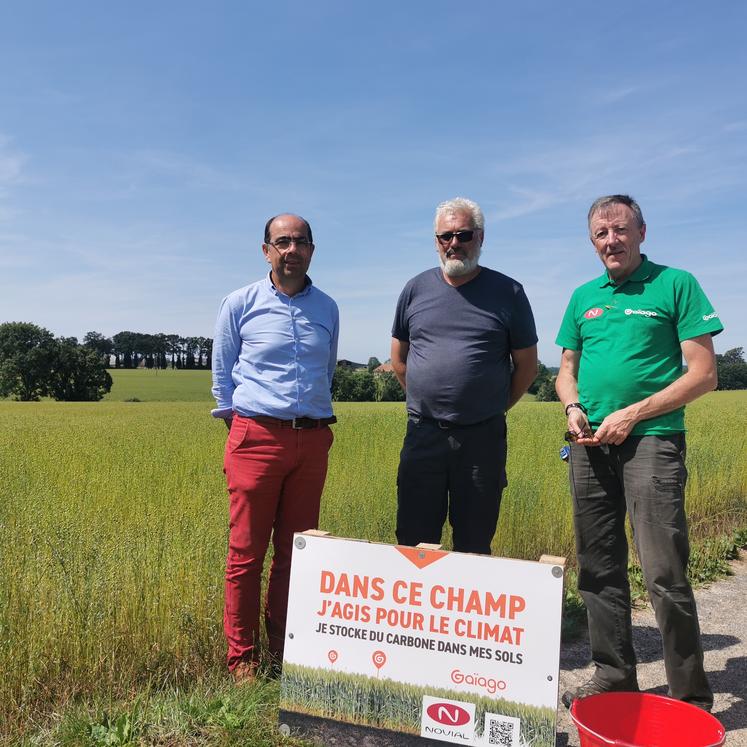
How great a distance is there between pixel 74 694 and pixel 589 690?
2.48 m

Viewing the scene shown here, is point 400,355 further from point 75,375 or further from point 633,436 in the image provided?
point 75,375

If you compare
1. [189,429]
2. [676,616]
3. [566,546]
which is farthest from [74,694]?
[189,429]

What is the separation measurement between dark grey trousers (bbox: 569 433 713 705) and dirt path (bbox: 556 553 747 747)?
0.36 meters

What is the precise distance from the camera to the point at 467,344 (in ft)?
11.0

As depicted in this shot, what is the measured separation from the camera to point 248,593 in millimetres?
3236

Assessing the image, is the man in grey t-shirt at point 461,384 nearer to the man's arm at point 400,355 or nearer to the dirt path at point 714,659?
the man's arm at point 400,355

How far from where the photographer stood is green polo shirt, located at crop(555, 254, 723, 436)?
2.88 metres

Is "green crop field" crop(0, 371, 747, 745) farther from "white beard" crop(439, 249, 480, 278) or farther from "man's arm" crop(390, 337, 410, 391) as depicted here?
"white beard" crop(439, 249, 480, 278)

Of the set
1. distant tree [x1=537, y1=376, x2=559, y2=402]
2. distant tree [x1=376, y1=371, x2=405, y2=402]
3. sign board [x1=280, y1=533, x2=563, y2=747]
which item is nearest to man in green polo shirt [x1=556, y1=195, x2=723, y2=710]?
sign board [x1=280, y1=533, x2=563, y2=747]

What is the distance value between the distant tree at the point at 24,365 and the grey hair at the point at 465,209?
6836cm

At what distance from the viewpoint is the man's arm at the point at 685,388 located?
2.81 metres

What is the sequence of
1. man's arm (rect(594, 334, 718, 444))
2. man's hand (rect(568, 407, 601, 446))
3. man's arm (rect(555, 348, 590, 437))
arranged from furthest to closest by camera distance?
man's arm (rect(555, 348, 590, 437))
man's hand (rect(568, 407, 601, 446))
man's arm (rect(594, 334, 718, 444))

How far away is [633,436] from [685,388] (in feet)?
1.03

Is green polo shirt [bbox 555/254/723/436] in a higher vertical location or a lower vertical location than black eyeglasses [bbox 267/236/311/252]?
lower
